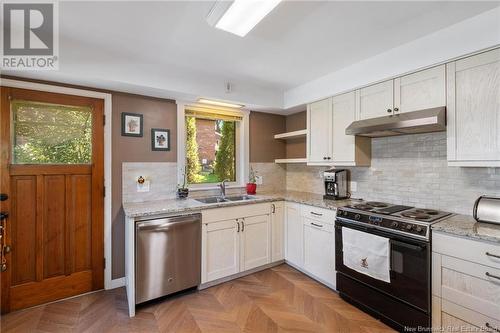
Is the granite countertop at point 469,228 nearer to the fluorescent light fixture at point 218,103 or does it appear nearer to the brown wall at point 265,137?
the brown wall at point 265,137

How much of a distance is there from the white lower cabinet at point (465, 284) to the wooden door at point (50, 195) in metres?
3.18

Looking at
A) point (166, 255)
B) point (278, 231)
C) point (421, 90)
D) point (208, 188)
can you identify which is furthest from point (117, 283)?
point (421, 90)

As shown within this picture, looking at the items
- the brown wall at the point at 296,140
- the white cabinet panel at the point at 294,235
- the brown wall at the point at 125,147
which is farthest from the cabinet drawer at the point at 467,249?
the brown wall at the point at 125,147

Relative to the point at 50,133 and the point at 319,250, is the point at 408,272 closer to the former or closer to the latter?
the point at 319,250

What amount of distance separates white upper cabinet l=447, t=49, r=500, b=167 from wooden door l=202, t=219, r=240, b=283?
7.32ft

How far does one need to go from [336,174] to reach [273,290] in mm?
1546

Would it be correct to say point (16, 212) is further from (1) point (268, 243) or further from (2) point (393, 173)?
(2) point (393, 173)

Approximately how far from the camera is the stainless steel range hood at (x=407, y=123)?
1.93m

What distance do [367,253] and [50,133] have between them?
3287 mm

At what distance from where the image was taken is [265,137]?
13.0ft

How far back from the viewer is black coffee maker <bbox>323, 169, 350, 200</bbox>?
2.96 m

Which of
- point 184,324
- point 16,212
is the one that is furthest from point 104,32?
point 184,324

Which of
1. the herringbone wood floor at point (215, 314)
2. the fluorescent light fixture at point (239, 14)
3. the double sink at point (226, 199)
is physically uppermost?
the fluorescent light fixture at point (239, 14)

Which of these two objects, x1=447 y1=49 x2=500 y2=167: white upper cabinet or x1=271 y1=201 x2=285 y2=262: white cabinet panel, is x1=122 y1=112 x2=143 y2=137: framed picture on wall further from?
x1=447 y1=49 x2=500 y2=167: white upper cabinet
